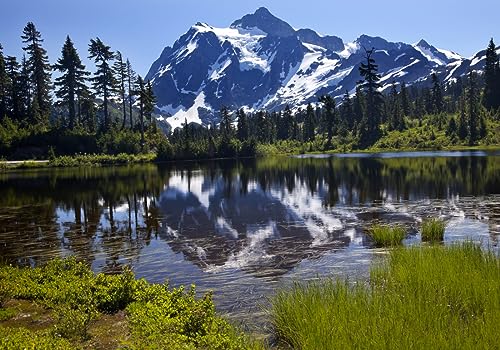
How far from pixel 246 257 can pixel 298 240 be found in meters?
3.95

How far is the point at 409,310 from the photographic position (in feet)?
30.5

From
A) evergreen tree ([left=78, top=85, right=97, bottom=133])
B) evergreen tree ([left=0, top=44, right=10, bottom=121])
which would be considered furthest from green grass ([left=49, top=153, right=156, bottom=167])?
evergreen tree ([left=0, top=44, right=10, bottom=121])

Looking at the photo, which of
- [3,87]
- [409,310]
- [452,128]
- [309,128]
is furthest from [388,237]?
[309,128]

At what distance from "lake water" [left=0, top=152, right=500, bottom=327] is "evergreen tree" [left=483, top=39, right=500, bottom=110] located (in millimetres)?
120612

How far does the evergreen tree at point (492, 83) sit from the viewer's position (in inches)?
6033

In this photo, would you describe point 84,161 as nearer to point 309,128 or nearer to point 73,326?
point 73,326

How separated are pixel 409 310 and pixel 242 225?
19717 mm

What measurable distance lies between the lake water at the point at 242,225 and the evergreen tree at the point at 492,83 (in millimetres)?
120612

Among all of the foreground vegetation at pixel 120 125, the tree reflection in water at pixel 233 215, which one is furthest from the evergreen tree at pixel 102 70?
the tree reflection in water at pixel 233 215

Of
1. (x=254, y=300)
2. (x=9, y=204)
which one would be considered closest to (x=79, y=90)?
(x=9, y=204)

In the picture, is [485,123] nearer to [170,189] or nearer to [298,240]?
[170,189]

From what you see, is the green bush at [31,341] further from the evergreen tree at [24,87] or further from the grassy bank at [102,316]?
the evergreen tree at [24,87]

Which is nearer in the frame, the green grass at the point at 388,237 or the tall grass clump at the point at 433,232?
the green grass at the point at 388,237

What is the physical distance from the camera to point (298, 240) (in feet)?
76.6
